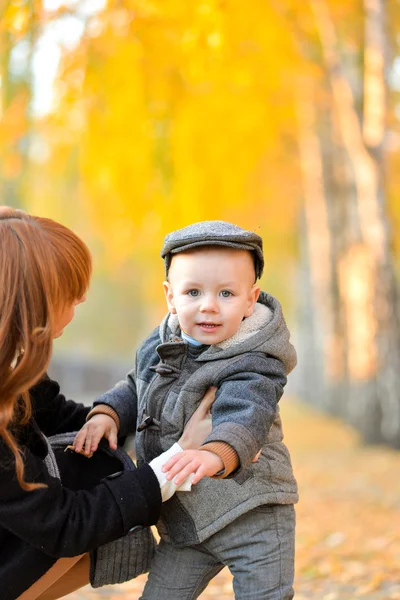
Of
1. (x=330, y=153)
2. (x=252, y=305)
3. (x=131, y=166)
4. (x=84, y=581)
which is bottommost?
(x=84, y=581)

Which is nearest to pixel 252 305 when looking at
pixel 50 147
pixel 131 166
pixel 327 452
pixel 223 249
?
pixel 223 249

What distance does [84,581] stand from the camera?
2805 mm

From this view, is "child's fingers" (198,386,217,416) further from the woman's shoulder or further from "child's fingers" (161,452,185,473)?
the woman's shoulder

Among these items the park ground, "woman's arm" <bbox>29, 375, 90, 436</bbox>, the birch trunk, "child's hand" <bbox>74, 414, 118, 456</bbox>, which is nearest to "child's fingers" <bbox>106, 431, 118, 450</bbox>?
"child's hand" <bbox>74, 414, 118, 456</bbox>

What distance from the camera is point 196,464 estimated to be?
2.30m

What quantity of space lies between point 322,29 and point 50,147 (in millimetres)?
4720

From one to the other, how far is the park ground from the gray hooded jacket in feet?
6.76

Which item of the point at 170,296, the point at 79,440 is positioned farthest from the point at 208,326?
the point at 79,440

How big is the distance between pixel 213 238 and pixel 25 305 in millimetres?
597

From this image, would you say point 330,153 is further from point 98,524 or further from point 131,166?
point 98,524

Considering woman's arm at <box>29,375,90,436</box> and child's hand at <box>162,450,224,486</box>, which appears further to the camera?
woman's arm at <box>29,375,90,436</box>

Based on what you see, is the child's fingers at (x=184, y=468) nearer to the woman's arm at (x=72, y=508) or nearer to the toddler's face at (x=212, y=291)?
the woman's arm at (x=72, y=508)

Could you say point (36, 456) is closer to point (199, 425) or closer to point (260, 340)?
point (199, 425)

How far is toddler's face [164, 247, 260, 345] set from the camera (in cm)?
257
